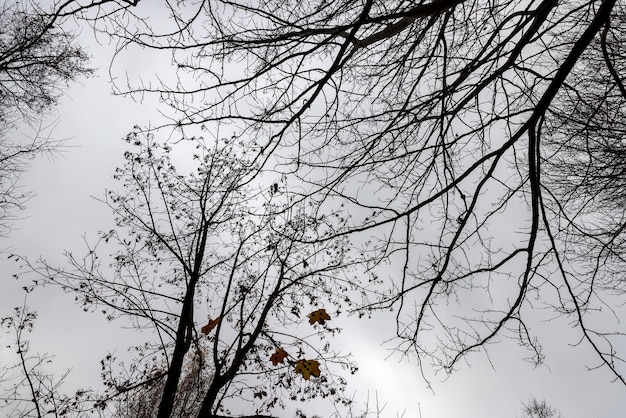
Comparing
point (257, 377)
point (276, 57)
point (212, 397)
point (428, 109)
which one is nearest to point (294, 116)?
point (276, 57)

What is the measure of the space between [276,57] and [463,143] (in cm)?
177

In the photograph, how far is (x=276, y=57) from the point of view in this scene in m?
2.51

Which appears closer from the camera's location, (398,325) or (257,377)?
→ (398,325)

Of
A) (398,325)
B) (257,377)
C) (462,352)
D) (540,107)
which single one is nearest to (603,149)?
(540,107)

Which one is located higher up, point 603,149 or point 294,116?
point 603,149

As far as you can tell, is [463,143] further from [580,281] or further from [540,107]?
[580,281]

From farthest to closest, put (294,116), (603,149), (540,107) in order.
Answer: (603,149), (294,116), (540,107)

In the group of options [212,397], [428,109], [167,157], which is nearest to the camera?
[428,109]

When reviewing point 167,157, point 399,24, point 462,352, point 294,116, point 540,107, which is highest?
point 167,157

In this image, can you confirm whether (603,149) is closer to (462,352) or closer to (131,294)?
(462,352)

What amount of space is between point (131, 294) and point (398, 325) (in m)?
3.70

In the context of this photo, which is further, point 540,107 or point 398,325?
point 398,325

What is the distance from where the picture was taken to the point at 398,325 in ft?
9.48

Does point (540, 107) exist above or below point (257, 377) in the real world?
above
